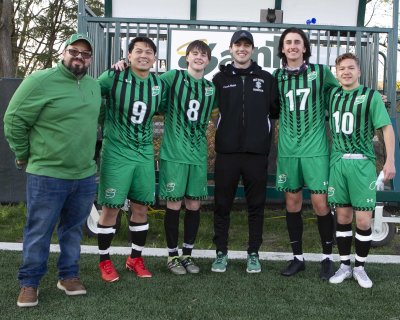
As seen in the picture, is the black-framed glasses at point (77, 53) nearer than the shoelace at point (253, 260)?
Yes

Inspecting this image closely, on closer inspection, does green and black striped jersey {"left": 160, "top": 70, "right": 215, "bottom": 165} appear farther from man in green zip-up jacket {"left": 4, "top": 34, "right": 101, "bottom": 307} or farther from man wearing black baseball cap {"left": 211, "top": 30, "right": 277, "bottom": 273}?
man in green zip-up jacket {"left": 4, "top": 34, "right": 101, "bottom": 307}

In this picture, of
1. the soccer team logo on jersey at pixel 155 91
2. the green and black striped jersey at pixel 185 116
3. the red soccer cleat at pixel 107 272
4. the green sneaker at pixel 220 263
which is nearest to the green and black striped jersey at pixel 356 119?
the green and black striped jersey at pixel 185 116

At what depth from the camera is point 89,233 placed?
5734mm

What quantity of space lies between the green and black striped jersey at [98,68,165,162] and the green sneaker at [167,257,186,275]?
0.92 meters

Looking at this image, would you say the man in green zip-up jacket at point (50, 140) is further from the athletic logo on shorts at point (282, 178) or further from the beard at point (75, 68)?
the athletic logo on shorts at point (282, 178)

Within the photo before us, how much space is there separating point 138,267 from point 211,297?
0.80 m

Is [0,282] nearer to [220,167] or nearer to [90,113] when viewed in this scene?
[90,113]

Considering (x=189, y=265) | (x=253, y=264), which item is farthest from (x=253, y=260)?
(x=189, y=265)

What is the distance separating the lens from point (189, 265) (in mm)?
4449

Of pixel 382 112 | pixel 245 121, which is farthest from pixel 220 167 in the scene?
pixel 382 112

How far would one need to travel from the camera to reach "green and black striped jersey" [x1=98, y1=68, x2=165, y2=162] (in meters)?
4.07

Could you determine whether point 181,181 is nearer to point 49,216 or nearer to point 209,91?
point 209,91

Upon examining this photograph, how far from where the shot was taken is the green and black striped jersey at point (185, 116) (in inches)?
168

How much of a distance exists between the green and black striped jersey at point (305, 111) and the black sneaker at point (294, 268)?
930 mm
